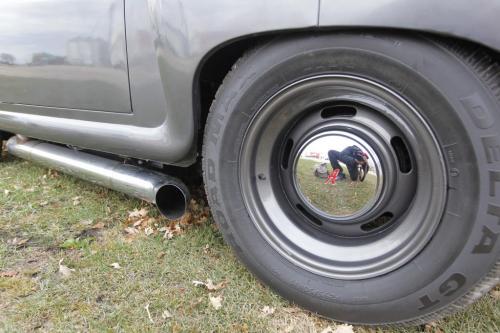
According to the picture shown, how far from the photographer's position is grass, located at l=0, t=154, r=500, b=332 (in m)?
1.49

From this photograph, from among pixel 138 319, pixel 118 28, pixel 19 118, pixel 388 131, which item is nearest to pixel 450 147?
pixel 388 131

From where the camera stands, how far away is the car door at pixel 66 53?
175 centimetres

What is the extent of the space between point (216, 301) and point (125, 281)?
46cm

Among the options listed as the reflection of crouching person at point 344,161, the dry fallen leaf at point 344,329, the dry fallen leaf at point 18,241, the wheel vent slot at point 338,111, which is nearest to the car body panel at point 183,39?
the wheel vent slot at point 338,111

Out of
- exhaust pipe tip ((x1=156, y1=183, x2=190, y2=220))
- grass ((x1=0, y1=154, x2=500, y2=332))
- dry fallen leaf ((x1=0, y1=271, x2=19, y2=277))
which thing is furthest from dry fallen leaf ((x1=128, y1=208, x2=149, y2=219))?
dry fallen leaf ((x1=0, y1=271, x2=19, y2=277))

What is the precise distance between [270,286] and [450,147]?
864mm

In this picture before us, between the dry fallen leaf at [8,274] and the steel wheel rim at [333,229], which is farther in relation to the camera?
the dry fallen leaf at [8,274]

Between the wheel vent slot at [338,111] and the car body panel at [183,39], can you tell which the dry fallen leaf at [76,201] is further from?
the wheel vent slot at [338,111]

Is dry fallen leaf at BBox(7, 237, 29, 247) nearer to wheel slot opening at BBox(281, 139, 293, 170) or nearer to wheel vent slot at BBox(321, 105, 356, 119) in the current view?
wheel slot opening at BBox(281, 139, 293, 170)

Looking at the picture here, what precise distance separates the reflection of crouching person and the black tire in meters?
0.27

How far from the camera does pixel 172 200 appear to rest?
2150mm

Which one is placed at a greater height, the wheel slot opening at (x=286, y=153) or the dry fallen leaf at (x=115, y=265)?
the wheel slot opening at (x=286, y=153)

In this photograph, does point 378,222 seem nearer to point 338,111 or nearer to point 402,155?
Result: point 402,155

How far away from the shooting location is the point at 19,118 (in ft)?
8.11
